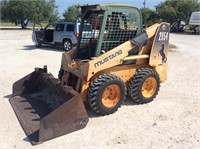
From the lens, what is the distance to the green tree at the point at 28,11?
36688 mm

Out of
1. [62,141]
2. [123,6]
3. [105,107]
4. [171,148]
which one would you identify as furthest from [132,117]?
[123,6]

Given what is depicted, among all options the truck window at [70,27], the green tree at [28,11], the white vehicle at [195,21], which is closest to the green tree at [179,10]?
the white vehicle at [195,21]

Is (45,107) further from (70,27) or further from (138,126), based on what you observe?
(70,27)

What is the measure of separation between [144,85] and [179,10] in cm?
3824

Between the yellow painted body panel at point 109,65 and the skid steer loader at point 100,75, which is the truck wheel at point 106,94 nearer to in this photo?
the skid steer loader at point 100,75

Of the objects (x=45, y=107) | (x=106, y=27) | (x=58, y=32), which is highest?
(x=106, y=27)

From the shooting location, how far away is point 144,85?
632 cm

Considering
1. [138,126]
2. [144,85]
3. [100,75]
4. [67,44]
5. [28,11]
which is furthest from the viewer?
[28,11]

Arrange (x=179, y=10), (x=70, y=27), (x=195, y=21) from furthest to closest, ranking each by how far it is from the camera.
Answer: (x=179, y=10) → (x=195, y=21) → (x=70, y=27)

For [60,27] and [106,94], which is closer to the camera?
[106,94]

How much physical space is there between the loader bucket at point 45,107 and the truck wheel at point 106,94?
468mm

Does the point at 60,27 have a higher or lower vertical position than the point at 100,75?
higher

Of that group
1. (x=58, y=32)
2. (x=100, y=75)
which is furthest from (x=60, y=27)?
(x=100, y=75)

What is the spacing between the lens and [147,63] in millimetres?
6430
